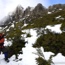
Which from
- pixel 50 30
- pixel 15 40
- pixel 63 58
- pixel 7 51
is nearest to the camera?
pixel 63 58

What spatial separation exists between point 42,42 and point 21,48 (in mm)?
1736

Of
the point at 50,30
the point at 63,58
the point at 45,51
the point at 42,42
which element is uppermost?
the point at 50,30

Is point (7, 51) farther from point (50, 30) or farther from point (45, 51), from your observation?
point (50, 30)

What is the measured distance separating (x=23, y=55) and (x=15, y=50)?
947 mm

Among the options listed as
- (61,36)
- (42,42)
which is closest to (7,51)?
(42,42)

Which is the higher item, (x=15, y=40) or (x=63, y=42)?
(x=15, y=40)

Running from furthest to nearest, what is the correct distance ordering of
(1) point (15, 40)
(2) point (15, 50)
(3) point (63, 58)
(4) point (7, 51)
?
(1) point (15, 40)
(2) point (15, 50)
(4) point (7, 51)
(3) point (63, 58)

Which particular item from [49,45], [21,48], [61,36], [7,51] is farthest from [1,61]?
[61,36]

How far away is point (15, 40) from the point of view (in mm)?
17688

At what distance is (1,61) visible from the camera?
1475 cm

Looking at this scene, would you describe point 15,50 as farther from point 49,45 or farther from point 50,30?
point 50,30

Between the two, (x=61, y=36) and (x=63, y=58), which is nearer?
(x=63, y=58)

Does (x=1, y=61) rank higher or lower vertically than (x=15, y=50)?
lower

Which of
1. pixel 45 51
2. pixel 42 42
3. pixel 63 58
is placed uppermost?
pixel 42 42
